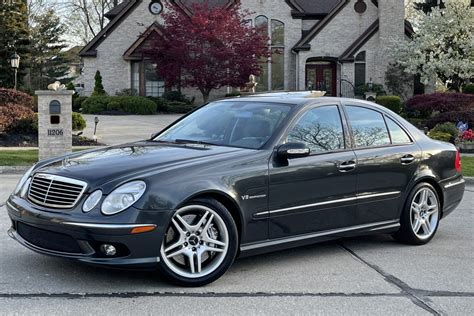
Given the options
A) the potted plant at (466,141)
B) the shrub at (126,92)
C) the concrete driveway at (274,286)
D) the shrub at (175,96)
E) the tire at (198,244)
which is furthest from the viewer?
the shrub at (126,92)

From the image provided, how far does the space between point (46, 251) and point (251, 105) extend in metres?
2.44

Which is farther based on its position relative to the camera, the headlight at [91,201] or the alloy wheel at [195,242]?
the alloy wheel at [195,242]

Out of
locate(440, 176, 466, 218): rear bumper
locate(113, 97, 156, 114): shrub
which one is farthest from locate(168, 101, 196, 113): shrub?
locate(440, 176, 466, 218): rear bumper

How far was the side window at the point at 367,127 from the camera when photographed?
6.38m

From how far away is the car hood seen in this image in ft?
16.0

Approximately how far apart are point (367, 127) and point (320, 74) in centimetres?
3033

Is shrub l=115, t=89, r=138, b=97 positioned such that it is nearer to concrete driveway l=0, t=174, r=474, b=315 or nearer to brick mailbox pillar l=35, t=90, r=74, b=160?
brick mailbox pillar l=35, t=90, r=74, b=160

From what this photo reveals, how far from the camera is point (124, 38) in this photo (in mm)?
35562

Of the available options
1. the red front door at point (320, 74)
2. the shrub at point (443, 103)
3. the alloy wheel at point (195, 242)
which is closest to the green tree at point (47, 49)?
the red front door at point (320, 74)

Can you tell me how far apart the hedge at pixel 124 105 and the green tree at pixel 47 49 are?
2260cm

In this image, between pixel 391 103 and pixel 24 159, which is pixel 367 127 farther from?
pixel 391 103

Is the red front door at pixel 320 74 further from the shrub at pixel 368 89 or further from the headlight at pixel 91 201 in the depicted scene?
the headlight at pixel 91 201

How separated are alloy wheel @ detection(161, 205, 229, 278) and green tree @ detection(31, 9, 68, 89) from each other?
1939 inches

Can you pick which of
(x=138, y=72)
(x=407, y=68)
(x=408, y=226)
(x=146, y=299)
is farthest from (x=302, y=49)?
(x=146, y=299)
